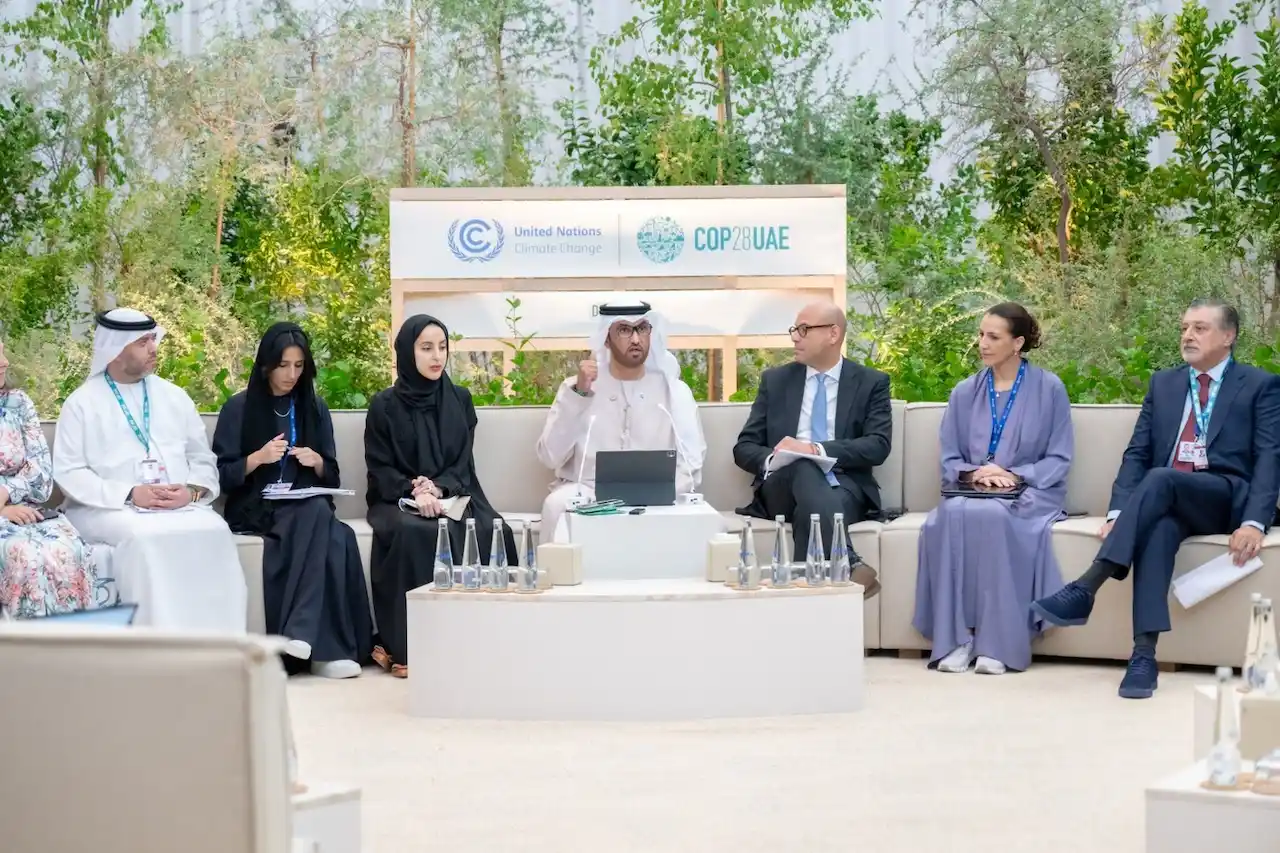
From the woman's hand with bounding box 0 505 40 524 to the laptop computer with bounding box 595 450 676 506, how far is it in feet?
6.25

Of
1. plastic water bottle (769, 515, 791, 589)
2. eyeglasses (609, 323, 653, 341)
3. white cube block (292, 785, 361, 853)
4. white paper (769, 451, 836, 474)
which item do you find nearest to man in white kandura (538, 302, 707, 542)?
eyeglasses (609, 323, 653, 341)

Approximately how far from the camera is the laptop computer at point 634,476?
5.43m

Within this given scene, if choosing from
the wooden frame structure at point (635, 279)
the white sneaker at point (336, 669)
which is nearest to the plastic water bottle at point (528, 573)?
the white sneaker at point (336, 669)

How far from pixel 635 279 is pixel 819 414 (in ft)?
8.02

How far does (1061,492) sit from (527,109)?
18.7ft

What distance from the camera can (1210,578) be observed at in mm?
5465

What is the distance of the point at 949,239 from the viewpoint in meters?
10.4

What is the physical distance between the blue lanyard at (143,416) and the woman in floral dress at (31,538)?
0.30 meters

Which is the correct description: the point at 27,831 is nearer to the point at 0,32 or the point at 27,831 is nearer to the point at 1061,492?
the point at 1061,492

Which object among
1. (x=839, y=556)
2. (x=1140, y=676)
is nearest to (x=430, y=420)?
(x=839, y=556)

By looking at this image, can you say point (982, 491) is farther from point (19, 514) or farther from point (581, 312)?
point (19, 514)

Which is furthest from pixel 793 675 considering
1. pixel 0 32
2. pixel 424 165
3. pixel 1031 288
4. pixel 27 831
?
pixel 0 32

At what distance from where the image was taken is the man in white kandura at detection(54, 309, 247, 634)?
17.9 feet

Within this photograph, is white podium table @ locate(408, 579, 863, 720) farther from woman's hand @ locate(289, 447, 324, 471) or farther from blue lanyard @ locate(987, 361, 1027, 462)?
blue lanyard @ locate(987, 361, 1027, 462)
